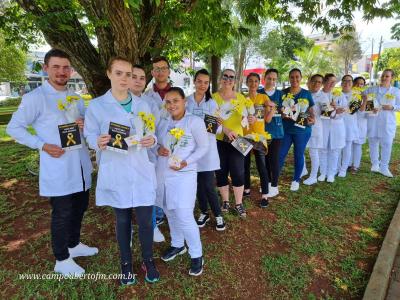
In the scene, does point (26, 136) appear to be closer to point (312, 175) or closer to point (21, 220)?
point (21, 220)

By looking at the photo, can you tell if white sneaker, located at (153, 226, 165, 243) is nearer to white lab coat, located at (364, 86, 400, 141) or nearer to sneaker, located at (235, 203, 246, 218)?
sneaker, located at (235, 203, 246, 218)

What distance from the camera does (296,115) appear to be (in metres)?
4.88

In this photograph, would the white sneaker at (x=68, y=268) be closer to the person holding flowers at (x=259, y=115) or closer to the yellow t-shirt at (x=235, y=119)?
the yellow t-shirt at (x=235, y=119)

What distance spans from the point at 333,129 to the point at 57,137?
4932 millimetres

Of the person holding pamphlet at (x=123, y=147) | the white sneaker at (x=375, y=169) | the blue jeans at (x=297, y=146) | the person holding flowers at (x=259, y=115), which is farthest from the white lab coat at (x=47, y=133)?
the white sneaker at (x=375, y=169)

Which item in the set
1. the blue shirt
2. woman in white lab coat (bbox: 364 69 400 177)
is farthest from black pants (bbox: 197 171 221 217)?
woman in white lab coat (bbox: 364 69 400 177)

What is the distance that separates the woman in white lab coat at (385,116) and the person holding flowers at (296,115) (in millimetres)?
2077

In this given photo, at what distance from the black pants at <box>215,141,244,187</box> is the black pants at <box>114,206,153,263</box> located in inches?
62.9

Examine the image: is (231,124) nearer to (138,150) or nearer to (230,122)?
(230,122)

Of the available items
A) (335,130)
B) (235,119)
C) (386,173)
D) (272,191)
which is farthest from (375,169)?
(235,119)

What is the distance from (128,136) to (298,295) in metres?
2.24

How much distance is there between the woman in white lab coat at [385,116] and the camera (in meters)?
6.03

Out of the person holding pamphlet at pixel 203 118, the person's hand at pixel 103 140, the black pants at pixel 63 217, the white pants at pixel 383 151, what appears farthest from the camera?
the white pants at pixel 383 151

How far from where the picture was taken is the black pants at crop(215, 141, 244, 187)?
4.03m
